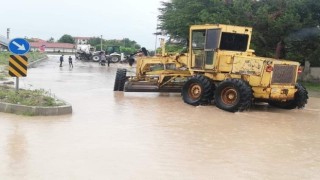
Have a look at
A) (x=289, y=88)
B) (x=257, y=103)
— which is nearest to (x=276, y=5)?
(x=257, y=103)

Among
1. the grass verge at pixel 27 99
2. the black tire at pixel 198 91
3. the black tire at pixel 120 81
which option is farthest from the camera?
the black tire at pixel 120 81

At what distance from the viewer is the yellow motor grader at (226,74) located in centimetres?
1373

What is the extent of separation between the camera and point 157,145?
8.48m

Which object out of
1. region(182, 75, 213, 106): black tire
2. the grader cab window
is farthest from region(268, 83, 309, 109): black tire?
region(182, 75, 213, 106): black tire

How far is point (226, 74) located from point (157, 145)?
692 cm

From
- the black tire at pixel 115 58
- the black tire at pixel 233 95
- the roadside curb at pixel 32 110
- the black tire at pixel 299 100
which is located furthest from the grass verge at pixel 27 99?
the black tire at pixel 115 58

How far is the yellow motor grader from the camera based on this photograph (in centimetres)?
1373

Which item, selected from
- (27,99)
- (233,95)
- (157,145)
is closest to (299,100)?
(233,95)

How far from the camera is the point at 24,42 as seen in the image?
12.5m

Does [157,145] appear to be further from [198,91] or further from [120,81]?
[120,81]

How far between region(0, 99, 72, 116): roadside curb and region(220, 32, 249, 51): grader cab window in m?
6.11

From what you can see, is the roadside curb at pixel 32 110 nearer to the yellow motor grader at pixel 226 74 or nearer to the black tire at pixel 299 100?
the yellow motor grader at pixel 226 74

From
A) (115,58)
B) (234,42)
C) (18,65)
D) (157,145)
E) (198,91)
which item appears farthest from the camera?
(115,58)

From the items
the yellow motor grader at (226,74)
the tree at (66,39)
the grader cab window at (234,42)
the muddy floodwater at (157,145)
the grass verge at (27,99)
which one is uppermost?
the grader cab window at (234,42)
